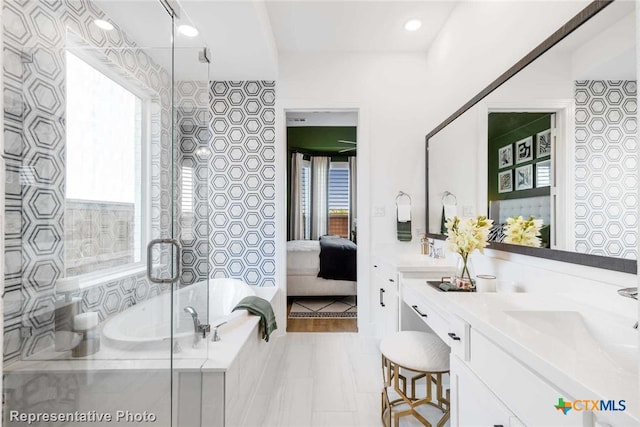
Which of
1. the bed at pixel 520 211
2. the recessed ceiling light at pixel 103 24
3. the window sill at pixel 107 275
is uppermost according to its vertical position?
the recessed ceiling light at pixel 103 24

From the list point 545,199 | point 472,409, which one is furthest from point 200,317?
point 545,199

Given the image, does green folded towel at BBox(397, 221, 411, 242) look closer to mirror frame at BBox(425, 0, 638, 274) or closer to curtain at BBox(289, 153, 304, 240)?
mirror frame at BBox(425, 0, 638, 274)

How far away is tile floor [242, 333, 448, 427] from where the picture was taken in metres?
1.78

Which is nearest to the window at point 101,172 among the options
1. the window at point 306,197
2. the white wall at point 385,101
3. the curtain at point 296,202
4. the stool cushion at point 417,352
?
the stool cushion at point 417,352

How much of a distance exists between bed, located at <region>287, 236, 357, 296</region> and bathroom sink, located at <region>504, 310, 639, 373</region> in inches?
110

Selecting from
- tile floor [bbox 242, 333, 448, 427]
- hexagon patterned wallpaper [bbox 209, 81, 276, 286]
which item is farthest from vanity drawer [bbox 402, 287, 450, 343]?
hexagon patterned wallpaper [bbox 209, 81, 276, 286]

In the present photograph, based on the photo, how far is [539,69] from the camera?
1415mm

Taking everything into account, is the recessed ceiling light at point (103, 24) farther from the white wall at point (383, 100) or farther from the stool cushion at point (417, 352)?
the stool cushion at point (417, 352)

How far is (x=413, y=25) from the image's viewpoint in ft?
Result: 8.65

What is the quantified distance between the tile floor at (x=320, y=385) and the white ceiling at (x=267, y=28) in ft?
6.69

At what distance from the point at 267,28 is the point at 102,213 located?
6.20 feet

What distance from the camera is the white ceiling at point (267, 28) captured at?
1708 millimetres

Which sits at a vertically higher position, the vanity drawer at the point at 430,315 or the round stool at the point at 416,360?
the vanity drawer at the point at 430,315

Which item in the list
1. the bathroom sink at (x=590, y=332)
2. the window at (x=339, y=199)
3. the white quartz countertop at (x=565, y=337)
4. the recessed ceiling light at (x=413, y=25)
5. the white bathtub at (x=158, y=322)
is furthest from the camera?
the window at (x=339, y=199)
